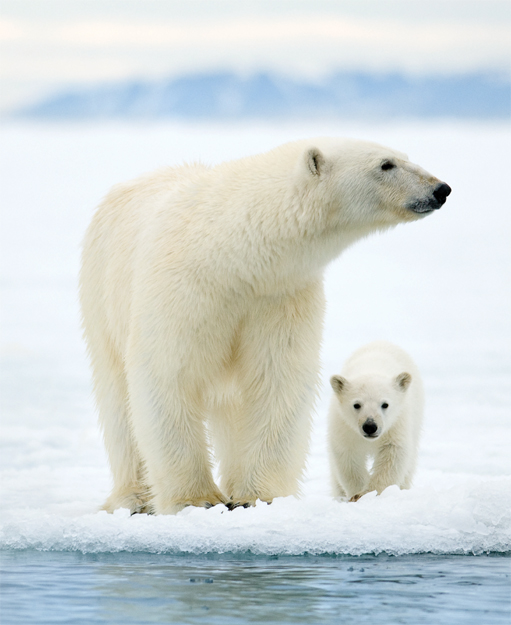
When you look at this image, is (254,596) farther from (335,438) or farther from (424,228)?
(424,228)

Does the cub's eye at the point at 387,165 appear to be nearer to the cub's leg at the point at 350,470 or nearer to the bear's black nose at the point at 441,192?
the bear's black nose at the point at 441,192

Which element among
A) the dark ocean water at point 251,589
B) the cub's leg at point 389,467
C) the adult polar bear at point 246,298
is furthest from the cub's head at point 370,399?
the dark ocean water at point 251,589

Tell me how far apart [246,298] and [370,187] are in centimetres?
75

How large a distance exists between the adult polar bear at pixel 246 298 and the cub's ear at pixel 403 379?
2.67 ft

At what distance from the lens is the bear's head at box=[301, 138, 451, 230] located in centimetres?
423

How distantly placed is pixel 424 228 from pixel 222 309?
1630cm

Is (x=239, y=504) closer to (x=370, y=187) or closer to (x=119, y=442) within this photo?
(x=119, y=442)

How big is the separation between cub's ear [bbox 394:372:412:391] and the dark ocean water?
1.44 m

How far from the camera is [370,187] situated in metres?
4.26

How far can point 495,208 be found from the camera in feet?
68.6

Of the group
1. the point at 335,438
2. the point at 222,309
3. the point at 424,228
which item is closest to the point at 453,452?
the point at 335,438

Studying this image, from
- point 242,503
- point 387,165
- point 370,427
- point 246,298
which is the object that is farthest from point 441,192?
point 242,503

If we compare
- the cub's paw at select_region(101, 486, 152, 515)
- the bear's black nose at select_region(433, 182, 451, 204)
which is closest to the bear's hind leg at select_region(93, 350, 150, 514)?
the cub's paw at select_region(101, 486, 152, 515)

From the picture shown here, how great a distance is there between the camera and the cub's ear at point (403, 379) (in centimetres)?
535
